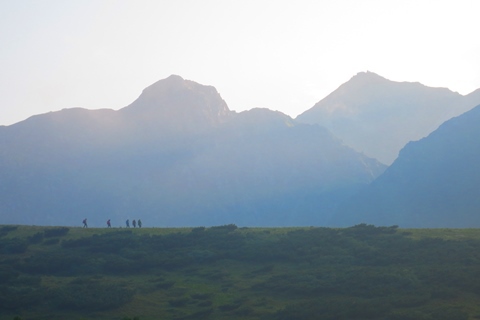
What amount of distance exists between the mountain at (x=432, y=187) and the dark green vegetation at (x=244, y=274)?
314 feet

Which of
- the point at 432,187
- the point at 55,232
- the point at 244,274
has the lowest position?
the point at 244,274

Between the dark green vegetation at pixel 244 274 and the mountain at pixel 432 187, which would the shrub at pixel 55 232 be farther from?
the mountain at pixel 432 187

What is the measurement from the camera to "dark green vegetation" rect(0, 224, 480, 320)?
1640 inches

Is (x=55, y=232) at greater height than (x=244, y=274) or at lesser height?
greater

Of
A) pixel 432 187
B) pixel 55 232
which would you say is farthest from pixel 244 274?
pixel 432 187

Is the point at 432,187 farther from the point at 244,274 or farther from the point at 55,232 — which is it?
the point at 244,274

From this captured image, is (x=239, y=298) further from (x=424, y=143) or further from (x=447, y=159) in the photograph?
(x=424, y=143)

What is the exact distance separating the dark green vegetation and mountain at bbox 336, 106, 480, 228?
95.7 meters

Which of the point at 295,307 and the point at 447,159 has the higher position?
the point at 447,159

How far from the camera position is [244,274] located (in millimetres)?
53969

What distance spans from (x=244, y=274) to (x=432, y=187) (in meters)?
125

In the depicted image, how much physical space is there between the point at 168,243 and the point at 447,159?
127698 mm

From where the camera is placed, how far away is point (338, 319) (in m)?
38.3

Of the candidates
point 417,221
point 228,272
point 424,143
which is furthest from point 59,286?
point 424,143
